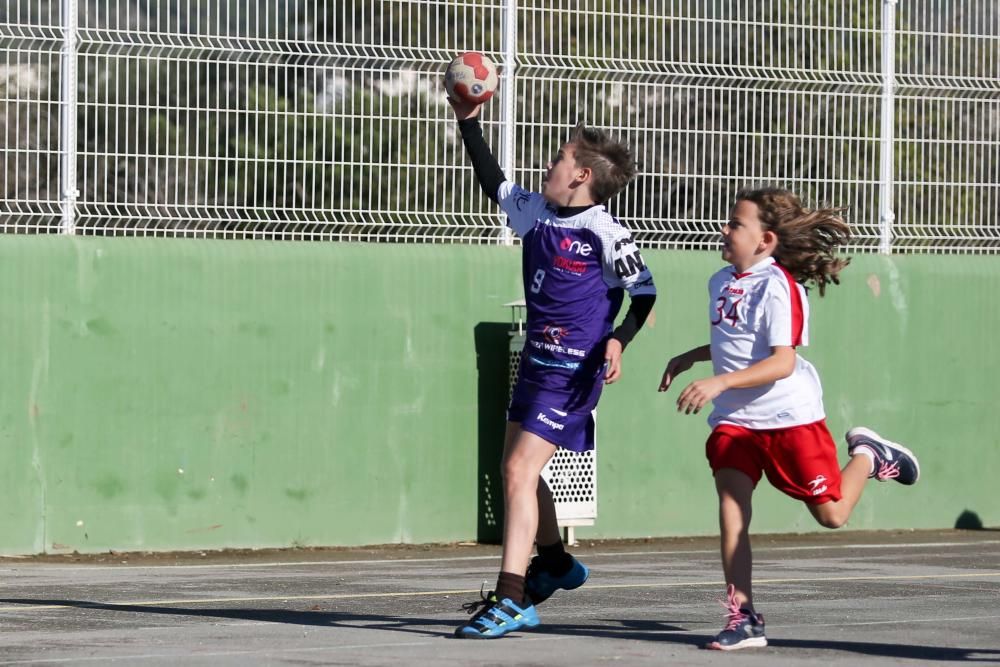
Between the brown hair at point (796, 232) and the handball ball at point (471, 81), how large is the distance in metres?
1.13

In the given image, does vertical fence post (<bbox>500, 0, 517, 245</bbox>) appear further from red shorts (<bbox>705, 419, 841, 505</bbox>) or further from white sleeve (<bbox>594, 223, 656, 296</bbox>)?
red shorts (<bbox>705, 419, 841, 505</bbox>)

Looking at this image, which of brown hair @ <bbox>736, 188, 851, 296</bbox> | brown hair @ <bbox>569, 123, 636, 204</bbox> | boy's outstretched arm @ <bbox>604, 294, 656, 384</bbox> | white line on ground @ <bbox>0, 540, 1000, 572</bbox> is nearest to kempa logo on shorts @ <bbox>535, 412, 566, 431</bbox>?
boy's outstretched arm @ <bbox>604, 294, 656, 384</bbox>

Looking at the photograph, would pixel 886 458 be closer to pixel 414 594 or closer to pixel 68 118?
pixel 414 594

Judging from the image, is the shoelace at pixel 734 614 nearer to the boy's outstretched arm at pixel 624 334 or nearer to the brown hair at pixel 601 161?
the boy's outstretched arm at pixel 624 334

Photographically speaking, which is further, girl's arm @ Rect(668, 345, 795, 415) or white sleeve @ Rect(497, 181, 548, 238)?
white sleeve @ Rect(497, 181, 548, 238)

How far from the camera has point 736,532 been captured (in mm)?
6883

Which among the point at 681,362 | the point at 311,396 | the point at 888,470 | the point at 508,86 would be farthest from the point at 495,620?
the point at 508,86

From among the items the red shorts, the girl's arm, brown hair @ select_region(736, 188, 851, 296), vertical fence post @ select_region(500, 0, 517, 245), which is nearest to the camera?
the girl's arm

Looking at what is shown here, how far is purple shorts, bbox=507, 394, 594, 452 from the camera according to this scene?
23.8 feet

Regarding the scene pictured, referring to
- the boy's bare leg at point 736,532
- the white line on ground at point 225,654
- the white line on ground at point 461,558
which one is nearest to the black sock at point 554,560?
the white line on ground at point 225,654

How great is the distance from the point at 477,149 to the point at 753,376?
162 centimetres

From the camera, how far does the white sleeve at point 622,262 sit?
730 centimetres

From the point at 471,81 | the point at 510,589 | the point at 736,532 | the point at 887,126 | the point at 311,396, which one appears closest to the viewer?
the point at 736,532

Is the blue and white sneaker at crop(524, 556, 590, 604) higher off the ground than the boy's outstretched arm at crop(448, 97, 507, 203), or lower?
lower
